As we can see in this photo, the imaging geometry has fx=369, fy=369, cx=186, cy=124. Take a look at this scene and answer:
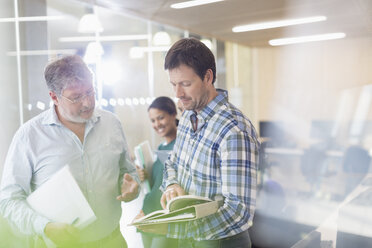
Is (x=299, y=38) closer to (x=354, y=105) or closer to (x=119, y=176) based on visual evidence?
(x=354, y=105)

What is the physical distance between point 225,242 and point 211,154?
0.28 meters

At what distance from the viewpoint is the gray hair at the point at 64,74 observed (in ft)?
4.00

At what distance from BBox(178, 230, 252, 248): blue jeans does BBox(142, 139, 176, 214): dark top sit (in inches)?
23.8

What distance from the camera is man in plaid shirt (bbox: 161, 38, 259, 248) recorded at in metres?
1.05

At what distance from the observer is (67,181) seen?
3.96 feet

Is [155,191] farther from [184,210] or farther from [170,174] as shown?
[184,210]

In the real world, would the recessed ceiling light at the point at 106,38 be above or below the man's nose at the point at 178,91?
above

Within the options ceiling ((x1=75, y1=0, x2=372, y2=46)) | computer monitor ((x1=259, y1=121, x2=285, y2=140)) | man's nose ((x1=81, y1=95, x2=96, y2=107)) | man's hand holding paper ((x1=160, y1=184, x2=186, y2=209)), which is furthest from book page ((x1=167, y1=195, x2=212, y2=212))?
computer monitor ((x1=259, y1=121, x2=285, y2=140))

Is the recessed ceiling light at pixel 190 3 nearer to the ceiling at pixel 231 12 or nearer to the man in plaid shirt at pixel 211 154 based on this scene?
the ceiling at pixel 231 12

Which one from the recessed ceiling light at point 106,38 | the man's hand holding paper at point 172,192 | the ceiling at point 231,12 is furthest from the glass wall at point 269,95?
the man's hand holding paper at point 172,192

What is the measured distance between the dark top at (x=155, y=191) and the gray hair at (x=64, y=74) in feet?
2.48

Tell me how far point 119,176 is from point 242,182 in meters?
0.58

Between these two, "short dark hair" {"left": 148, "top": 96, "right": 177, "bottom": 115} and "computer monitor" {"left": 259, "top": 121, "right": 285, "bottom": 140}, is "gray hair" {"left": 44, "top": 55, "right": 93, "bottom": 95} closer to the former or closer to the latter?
"short dark hair" {"left": 148, "top": 96, "right": 177, "bottom": 115}

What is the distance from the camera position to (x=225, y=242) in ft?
3.72
